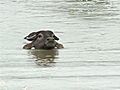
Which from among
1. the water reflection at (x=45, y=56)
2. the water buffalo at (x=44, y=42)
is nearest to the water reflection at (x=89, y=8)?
the water buffalo at (x=44, y=42)

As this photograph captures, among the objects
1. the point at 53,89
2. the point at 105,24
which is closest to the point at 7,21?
the point at 105,24

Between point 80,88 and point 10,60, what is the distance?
3314mm

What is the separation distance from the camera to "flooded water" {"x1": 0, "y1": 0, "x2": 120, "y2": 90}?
10.5m

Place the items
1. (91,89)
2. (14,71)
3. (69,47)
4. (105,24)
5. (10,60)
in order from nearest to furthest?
(91,89)
(14,71)
(10,60)
(69,47)
(105,24)

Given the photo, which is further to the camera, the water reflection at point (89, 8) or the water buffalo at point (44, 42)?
the water reflection at point (89, 8)

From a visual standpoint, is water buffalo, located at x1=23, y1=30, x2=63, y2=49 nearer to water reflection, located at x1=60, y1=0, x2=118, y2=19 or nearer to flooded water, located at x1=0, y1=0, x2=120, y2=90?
flooded water, located at x1=0, y1=0, x2=120, y2=90

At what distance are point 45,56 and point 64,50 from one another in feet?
2.86

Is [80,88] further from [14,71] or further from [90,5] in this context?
[90,5]

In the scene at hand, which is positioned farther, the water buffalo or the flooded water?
the water buffalo

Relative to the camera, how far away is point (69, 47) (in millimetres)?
14883

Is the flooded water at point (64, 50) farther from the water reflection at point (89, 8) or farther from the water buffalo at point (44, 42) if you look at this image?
the water buffalo at point (44, 42)

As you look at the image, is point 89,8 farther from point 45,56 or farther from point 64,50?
point 45,56

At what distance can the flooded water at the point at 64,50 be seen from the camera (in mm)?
10477

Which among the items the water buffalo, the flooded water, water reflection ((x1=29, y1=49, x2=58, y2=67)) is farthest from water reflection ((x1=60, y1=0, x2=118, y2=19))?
water reflection ((x1=29, y1=49, x2=58, y2=67))
